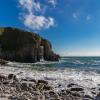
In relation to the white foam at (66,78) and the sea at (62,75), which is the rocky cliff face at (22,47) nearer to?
the sea at (62,75)

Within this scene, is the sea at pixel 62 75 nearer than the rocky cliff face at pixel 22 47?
Yes

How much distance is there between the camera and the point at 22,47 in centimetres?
8094

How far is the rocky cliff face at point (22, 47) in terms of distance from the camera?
77438 mm

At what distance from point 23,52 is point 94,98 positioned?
6568cm

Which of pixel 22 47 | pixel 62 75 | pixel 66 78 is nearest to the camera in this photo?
pixel 66 78

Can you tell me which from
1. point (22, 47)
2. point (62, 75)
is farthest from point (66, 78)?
point (22, 47)

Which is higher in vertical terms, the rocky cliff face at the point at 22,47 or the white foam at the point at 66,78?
the rocky cliff face at the point at 22,47

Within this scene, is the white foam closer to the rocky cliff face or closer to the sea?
the sea

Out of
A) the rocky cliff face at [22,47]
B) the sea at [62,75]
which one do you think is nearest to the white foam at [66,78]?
the sea at [62,75]

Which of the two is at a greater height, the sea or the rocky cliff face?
the rocky cliff face

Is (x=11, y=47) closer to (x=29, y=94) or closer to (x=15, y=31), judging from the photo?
(x=15, y=31)

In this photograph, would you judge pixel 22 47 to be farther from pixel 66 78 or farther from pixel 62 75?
pixel 66 78

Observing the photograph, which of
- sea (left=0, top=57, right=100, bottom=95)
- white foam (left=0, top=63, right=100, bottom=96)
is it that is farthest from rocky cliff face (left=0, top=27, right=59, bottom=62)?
white foam (left=0, top=63, right=100, bottom=96)

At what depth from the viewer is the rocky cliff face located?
→ 254 feet
